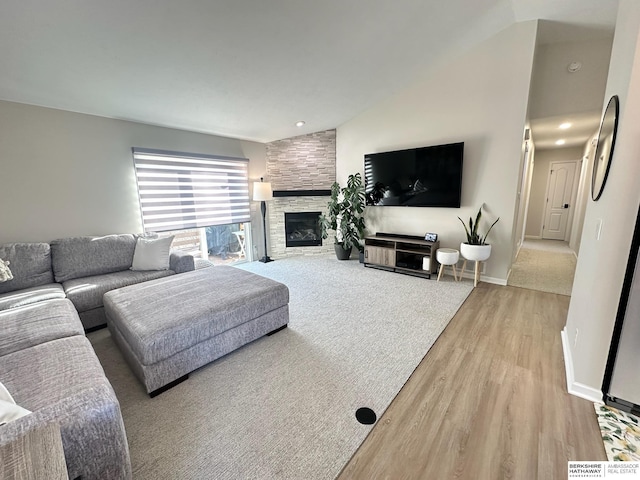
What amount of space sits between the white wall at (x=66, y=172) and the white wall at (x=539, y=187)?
8.73 m

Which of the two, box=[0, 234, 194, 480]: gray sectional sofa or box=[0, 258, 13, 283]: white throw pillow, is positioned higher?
box=[0, 258, 13, 283]: white throw pillow

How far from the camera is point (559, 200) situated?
675 centimetres

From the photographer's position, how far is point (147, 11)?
1886 millimetres

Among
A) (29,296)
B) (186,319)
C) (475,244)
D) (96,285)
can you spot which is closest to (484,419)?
(186,319)

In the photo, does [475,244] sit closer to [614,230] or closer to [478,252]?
[478,252]

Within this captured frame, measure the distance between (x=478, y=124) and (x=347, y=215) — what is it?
2.34 m

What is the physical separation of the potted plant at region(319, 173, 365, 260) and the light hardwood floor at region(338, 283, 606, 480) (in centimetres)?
272

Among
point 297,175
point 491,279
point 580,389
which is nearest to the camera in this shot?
point 580,389

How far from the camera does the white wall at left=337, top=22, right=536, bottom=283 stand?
326 centimetres

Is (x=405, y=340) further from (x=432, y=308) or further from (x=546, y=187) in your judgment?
(x=546, y=187)

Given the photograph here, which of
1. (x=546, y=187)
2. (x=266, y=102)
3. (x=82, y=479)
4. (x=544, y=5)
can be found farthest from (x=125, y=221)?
(x=546, y=187)

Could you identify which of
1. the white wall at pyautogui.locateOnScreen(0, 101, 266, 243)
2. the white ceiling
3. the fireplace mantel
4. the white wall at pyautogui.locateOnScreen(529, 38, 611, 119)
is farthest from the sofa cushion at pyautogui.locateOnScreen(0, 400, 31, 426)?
the white wall at pyautogui.locateOnScreen(529, 38, 611, 119)

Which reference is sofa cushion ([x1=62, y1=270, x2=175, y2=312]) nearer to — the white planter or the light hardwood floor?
the light hardwood floor

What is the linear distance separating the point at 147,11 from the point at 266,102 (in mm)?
1700
